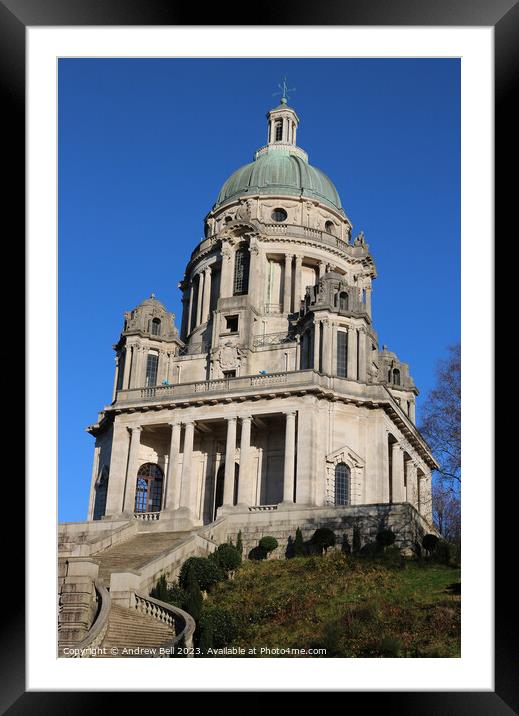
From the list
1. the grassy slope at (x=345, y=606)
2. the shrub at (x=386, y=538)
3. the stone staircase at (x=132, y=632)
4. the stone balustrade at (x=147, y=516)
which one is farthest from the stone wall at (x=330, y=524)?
the stone staircase at (x=132, y=632)

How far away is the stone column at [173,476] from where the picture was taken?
56.9m

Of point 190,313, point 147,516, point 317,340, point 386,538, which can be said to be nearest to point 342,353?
point 317,340

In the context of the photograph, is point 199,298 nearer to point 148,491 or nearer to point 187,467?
point 148,491

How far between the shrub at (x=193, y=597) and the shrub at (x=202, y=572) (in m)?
0.31

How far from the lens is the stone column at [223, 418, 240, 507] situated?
180 ft

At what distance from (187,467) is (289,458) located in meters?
6.43

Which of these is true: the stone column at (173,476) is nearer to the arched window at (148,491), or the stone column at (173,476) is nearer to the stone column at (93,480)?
the arched window at (148,491)

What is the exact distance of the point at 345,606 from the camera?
1432 inches

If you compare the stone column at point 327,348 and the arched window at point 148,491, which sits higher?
the stone column at point 327,348

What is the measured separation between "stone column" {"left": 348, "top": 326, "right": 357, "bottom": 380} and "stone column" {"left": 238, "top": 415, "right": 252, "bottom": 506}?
6.51m

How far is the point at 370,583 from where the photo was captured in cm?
4000
